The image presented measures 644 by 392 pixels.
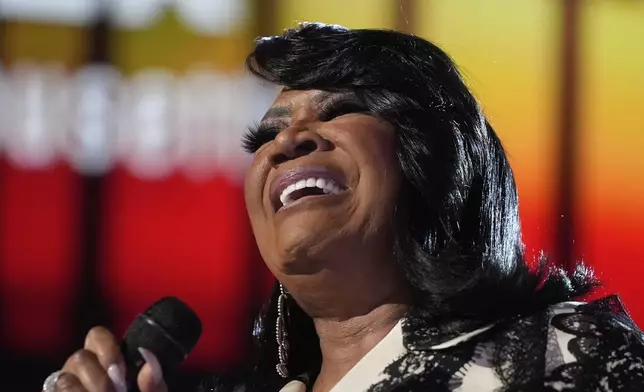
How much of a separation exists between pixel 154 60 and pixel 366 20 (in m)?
0.64

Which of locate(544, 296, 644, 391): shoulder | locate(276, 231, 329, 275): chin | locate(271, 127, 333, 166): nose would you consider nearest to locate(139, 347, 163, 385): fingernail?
locate(276, 231, 329, 275): chin

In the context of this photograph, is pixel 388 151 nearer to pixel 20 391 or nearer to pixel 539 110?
pixel 539 110

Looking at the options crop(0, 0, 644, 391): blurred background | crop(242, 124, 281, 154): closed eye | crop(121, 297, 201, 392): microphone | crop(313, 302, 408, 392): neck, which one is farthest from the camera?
crop(0, 0, 644, 391): blurred background

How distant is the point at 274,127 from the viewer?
47.7 inches

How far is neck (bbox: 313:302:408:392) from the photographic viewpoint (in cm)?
110

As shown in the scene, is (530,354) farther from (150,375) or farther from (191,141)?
(191,141)

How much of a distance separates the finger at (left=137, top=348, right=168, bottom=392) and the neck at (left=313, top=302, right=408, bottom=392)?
267 millimetres

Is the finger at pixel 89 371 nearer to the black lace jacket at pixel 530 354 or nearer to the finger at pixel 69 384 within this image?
the finger at pixel 69 384

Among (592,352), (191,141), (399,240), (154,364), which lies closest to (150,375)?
(154,364)

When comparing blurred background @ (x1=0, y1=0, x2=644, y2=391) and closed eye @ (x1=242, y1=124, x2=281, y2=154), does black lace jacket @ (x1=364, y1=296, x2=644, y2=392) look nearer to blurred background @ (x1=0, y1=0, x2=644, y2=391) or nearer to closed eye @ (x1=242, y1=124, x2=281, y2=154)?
closed eye @ (x1=242, y1=124, x2=281, y2=154)

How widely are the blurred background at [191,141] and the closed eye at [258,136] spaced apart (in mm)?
1087

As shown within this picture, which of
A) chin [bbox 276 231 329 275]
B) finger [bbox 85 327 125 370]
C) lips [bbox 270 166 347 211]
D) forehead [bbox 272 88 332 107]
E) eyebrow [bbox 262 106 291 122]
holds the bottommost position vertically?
finger [bbox 85 327 125 370]

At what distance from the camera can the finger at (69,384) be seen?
940mm

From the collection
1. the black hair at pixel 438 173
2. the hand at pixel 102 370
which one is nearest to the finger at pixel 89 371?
the hand at pixel 102 370
